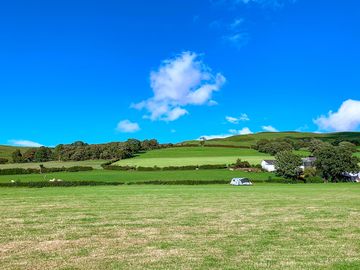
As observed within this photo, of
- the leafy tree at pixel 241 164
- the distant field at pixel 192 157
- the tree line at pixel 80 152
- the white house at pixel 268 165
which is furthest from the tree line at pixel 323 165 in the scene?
the tree line at pixel 80 152

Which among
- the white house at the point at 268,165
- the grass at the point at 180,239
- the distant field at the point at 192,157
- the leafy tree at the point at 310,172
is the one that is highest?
the distant field at the point at 192,157

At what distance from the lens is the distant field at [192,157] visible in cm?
11831

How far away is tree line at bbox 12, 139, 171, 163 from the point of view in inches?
5300

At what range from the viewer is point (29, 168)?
4198 inches

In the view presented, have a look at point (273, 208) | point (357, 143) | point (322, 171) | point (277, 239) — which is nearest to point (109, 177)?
point (322, 171)

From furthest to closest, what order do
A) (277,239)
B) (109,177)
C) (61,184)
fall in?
1. (109,177)
2. (61,184)
3. (277,239)

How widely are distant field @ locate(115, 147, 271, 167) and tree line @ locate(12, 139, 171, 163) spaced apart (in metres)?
6.18

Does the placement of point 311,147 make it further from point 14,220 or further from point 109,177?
point 14,220

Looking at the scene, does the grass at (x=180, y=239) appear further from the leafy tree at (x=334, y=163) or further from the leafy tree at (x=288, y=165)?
the leafy tree at (x=334, y=163)

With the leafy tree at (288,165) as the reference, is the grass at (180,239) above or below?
below

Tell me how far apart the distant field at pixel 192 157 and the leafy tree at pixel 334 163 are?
730 inches

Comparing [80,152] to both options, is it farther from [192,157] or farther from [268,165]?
[268,165]

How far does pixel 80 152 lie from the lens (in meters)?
135

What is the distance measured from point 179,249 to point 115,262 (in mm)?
2753
